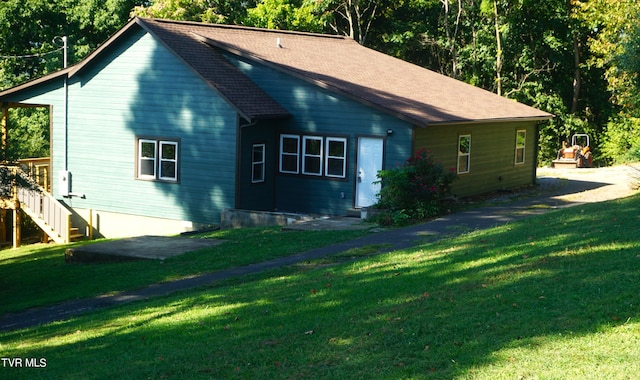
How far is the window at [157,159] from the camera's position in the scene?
88.5 feet

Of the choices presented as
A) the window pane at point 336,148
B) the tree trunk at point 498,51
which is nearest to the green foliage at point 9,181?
the window pane at point 336,148

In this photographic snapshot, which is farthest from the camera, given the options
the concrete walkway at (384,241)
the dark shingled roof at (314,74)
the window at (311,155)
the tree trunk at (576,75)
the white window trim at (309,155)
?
the tree trunk at (576,75)

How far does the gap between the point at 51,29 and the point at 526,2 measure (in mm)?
26547

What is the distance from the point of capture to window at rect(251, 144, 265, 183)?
86.5ft

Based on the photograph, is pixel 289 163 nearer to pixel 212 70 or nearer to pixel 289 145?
pixel 289 145

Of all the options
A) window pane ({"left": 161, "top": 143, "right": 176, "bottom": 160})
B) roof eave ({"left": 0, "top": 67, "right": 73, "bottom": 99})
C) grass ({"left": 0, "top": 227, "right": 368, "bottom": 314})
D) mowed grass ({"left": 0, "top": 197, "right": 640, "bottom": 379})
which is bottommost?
grass ({"left": 0, "top": 227, "right": 368, "bottom": 314})

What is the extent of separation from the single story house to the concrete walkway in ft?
8.72

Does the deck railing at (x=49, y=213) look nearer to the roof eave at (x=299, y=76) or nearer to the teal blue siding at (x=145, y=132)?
the teal blue siding at (x=145, y=132)

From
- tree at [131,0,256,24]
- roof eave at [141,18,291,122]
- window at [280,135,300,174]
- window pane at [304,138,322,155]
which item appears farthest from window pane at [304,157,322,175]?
tree at [131,0,256,24]

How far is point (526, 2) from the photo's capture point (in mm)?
44781

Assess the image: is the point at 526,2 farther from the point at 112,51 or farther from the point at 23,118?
the point at 23,118

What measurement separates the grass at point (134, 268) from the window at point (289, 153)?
4406 mm

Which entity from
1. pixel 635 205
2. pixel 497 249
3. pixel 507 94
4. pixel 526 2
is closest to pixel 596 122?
pixel 507 94

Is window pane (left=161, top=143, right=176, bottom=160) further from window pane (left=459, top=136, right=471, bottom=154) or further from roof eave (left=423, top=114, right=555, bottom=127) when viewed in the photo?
window pane (left=459, top=136, right=471, bottom=154)
